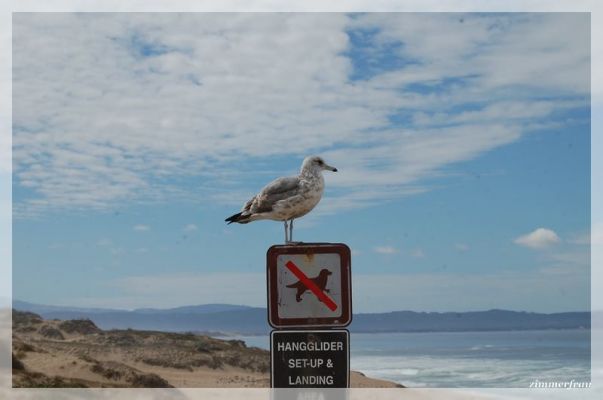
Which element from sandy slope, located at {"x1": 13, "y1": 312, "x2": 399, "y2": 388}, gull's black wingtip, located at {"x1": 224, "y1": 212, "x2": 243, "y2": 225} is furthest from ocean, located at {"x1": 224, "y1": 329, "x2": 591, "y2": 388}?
gull's black wingtip, located at {"x1": 224, "y1": 212, "x2": 243, "y2": 225}

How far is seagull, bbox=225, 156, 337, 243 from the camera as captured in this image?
23.8ft

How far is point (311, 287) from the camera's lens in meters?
5.85

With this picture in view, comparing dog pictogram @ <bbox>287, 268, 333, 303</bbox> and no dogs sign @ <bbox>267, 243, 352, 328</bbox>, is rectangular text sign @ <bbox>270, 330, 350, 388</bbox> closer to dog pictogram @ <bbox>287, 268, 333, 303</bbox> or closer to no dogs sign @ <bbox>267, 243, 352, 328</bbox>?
no dogs sign @ <bbox>267, 243, 352, 328</bbox>

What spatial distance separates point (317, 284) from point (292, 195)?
1.56 m

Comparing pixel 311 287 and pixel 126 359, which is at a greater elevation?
pixel 311 287

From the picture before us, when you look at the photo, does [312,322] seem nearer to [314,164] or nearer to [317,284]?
[317,284]

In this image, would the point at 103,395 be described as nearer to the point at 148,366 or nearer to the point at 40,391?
the point at 40,391

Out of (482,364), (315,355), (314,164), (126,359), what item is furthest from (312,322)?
(482,364)

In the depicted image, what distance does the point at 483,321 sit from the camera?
96938mm

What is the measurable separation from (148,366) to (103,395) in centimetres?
951

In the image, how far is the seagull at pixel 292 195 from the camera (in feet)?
23.8

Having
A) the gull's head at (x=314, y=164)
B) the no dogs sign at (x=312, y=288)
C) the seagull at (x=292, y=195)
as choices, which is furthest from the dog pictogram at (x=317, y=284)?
the gull's head at (x=314, y=164)

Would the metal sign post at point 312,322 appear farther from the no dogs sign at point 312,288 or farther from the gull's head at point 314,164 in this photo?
the gull's head at point 314,164

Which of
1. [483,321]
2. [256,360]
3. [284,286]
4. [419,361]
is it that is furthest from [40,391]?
[483,321]
